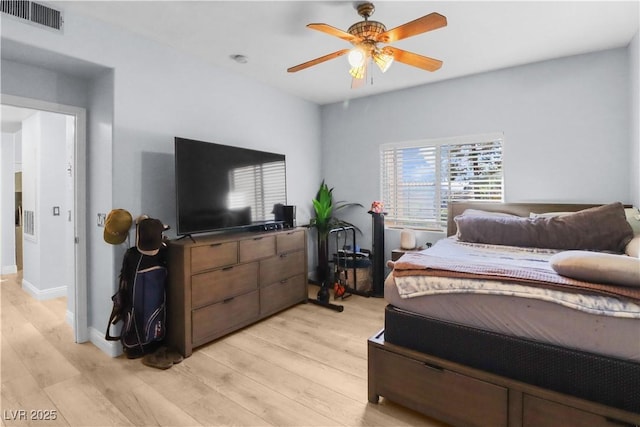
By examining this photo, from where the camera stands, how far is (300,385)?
2059mm

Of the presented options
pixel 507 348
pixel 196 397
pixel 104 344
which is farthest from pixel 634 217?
pixel 104 344

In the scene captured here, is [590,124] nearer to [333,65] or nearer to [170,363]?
[333,65]

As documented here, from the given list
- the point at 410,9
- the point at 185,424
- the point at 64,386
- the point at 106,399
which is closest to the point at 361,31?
the point at 410,9

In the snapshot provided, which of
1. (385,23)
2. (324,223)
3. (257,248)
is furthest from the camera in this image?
(324,223)

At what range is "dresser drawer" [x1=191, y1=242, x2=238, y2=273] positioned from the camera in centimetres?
246

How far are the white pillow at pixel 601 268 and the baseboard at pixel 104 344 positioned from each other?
3.09 m

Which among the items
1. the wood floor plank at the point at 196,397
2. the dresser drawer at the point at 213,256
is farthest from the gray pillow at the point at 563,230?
the wood floor plank at the point at 196,397

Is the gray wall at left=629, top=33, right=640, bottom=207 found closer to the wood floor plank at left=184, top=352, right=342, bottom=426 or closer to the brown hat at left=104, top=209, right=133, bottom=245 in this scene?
the wood floor plank at left=184, top=352, right=342, bottom=426

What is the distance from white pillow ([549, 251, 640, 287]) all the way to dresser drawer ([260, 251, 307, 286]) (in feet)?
7.80

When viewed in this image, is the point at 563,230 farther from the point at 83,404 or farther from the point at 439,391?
the point at 83,404

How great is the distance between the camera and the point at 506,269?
160 cm

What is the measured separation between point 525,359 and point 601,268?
528 millimetres

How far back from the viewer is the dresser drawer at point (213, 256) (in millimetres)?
2457

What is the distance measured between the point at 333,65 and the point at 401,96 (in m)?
1.22
